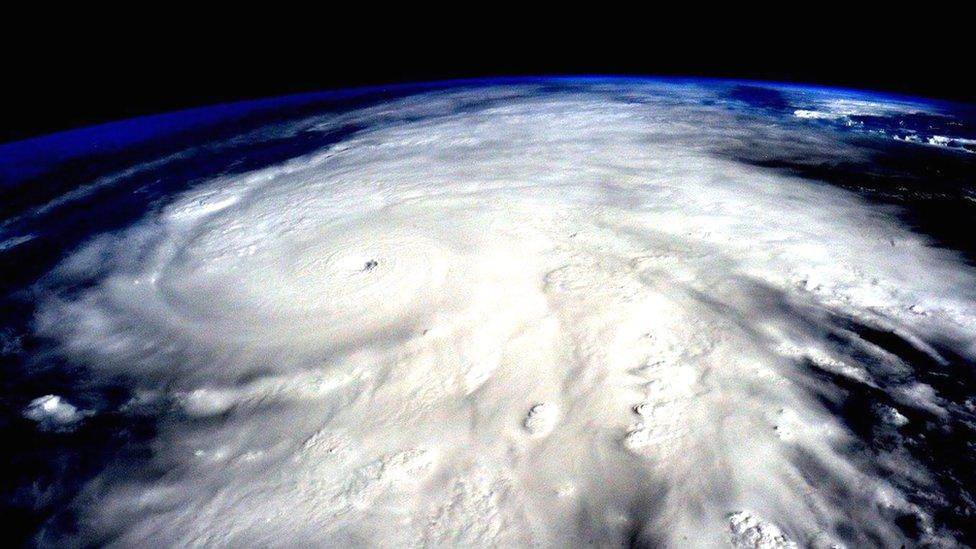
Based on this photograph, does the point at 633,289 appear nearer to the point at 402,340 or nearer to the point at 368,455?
the point at 402,340

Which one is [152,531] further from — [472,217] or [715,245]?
[715,245]

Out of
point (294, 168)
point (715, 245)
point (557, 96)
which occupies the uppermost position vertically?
point (557, 96)

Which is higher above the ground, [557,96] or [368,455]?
[557,96]

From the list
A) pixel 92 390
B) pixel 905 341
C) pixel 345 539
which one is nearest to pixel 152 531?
pixel 345 539

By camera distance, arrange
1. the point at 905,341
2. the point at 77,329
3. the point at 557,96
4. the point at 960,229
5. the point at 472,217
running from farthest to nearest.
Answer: the point at 557,96
the point at 472,217
the point at 960,229
the point at 77,329
the point at 905,341

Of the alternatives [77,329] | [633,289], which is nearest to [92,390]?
[77,329]

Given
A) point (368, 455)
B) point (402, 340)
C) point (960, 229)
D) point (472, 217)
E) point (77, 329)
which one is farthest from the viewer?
point (472, 217)

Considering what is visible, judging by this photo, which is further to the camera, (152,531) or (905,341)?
(905,341)
